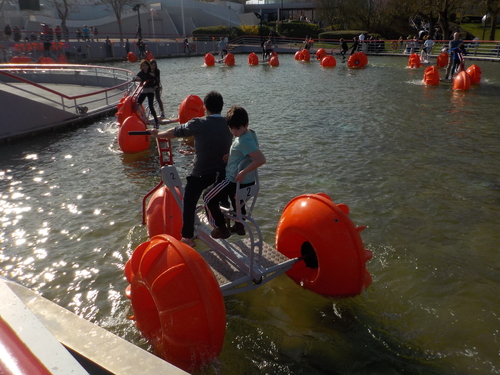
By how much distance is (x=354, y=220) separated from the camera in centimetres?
667

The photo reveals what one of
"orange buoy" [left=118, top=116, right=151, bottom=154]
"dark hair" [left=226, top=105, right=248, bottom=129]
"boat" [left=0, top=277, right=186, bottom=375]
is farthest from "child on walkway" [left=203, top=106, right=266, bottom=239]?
"orange buoy" [left=118, top=116, right=151, bottom=154]

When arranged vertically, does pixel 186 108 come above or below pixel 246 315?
above

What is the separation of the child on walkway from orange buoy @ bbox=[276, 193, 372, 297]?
708mm

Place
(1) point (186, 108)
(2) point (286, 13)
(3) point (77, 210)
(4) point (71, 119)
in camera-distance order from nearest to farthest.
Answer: (3) point (77, 210), (1) point (186, 108), (4) point (71, 119), (2) point (286, 13)

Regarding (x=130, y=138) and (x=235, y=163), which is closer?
(x=235, y=163)

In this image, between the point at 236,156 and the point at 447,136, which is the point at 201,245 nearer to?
the point at 236,156

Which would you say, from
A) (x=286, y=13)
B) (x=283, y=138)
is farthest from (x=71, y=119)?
(x=286, y=13)

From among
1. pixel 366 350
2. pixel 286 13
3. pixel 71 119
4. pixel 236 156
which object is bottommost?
pixel 366 350

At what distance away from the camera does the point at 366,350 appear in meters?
3.94

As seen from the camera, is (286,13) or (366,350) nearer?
(366,350)

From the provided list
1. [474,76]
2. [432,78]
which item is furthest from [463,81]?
[474,76]

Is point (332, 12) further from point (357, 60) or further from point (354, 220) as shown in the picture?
point (354, 220)

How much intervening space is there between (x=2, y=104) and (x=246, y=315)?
1083 cm

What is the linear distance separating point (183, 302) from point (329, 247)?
169 cm
